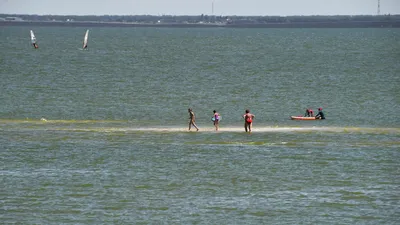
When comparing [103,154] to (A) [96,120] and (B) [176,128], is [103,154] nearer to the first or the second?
(B) [176,128]

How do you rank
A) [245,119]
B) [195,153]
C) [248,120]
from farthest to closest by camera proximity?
[245,119] → [248,120] → [195,153]

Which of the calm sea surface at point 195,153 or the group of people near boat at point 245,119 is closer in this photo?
the calm sea surface at point 195,153

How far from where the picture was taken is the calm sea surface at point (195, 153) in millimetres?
41344

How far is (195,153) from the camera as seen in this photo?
183 feet

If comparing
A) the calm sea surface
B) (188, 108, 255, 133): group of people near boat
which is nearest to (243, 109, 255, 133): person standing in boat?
(188, 108, 255, 133): group of people near boat

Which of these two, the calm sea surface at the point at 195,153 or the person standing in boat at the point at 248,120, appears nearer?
the calm sea surface at the point at 195,153

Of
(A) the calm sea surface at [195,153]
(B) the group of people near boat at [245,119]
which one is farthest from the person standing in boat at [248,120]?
(A) the calm sea surface at [195,153]

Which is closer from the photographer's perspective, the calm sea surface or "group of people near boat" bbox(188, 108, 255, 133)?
the calm sea surface

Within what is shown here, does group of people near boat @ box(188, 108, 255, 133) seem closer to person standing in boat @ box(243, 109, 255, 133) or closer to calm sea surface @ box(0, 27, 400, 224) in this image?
person standing in boat @ box(243, 109, 255, 133)

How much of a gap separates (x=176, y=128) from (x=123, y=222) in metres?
27.8

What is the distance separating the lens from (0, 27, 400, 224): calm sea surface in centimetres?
4134

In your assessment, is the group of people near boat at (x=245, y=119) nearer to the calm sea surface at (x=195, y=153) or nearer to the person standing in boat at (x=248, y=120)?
the person standing in boat at (x=248, y=120)

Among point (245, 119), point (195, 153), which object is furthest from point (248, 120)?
point (195, 153)

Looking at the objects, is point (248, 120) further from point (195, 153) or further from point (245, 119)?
point (195, 153)
